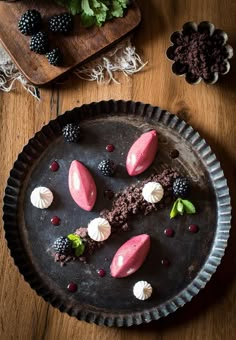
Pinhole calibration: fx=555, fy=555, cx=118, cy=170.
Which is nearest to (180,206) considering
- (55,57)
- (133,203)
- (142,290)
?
(133,203)

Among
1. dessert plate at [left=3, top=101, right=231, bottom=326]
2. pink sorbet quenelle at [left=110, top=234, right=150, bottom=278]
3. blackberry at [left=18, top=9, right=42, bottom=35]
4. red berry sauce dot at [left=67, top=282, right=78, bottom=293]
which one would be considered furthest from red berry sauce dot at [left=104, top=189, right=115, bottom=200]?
blackberry at [left=18, top=9, right=42, bottom=35]

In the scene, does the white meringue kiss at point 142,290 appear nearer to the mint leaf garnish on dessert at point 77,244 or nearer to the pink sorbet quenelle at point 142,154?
the mint leaf garnish on dessert at point 77,244

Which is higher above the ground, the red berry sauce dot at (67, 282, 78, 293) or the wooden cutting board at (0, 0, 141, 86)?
the wooden cutting board at (0, 0, 141, 86)

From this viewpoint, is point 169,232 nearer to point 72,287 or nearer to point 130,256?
point 130,256

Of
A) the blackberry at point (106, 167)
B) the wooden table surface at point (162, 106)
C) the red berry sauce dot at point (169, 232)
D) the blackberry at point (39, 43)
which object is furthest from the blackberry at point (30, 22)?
the red berry sauce dot at point (169, 232)

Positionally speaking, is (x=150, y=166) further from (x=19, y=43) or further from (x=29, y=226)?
(x=19, y=43)

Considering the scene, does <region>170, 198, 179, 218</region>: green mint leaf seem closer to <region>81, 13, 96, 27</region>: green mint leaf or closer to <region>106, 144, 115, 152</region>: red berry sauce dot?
<region>106, 144, 115, 152</region>: red berry sauce dot

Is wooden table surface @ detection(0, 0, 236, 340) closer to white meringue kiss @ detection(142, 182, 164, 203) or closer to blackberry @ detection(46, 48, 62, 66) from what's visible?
blackberry @ detection(46, 48, 62, 66)

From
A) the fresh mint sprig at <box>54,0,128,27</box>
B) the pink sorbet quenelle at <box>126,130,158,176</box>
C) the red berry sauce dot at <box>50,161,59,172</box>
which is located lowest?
the red berry sauce dot at <box>50,161,59,172</box>
